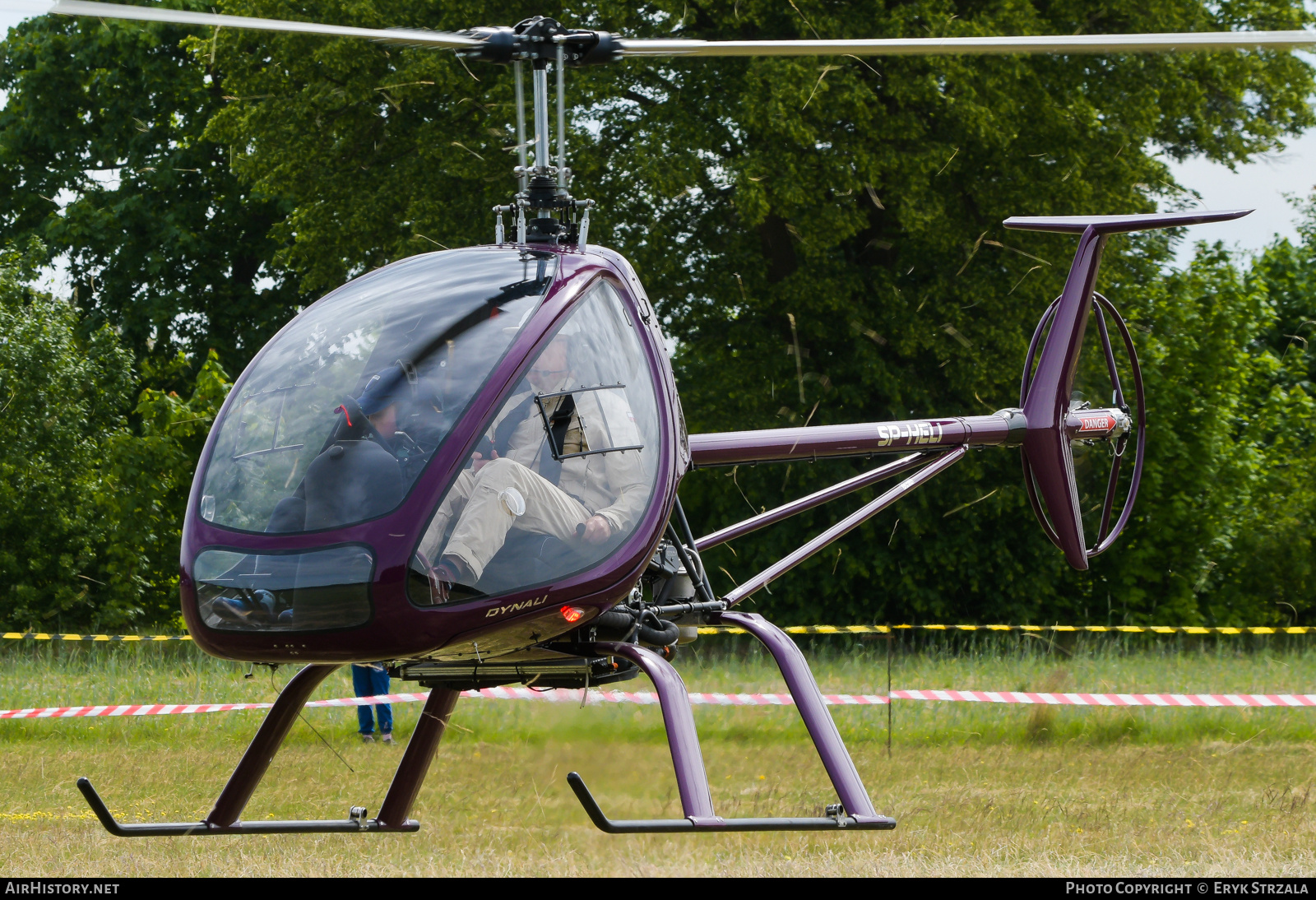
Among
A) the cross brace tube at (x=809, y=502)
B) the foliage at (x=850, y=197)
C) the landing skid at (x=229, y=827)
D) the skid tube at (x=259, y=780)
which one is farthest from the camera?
the foliage at (x=850, y=197)

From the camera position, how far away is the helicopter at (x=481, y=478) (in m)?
3.72

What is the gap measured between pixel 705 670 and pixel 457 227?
24.9 ft

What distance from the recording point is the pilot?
12.4ft

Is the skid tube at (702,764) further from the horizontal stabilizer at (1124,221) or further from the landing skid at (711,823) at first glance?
the horizontal stabilizer at (1124,221)

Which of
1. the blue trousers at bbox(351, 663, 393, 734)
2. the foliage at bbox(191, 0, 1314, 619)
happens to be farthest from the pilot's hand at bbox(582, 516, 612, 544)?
the foliage at bbox(191, 0, 1314, 619)

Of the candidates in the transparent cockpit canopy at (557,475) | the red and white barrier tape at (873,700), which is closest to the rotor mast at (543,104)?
the transparent cockpit canopy at (557,475)

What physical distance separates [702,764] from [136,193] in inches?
818

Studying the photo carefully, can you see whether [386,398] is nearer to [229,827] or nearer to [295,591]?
[295,591]

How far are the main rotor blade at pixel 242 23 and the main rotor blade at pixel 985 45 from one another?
2.18 ft

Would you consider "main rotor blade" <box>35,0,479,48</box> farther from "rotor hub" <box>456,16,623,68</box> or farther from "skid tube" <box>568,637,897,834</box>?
"skid tube" <box>568,637,897,834</box>

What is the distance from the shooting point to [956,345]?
16.1 metres

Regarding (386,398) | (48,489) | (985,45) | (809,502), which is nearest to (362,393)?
(386,398)

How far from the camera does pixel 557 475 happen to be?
3992 mm

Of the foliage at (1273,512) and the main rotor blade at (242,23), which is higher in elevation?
the main rotor blade at (242,23)
